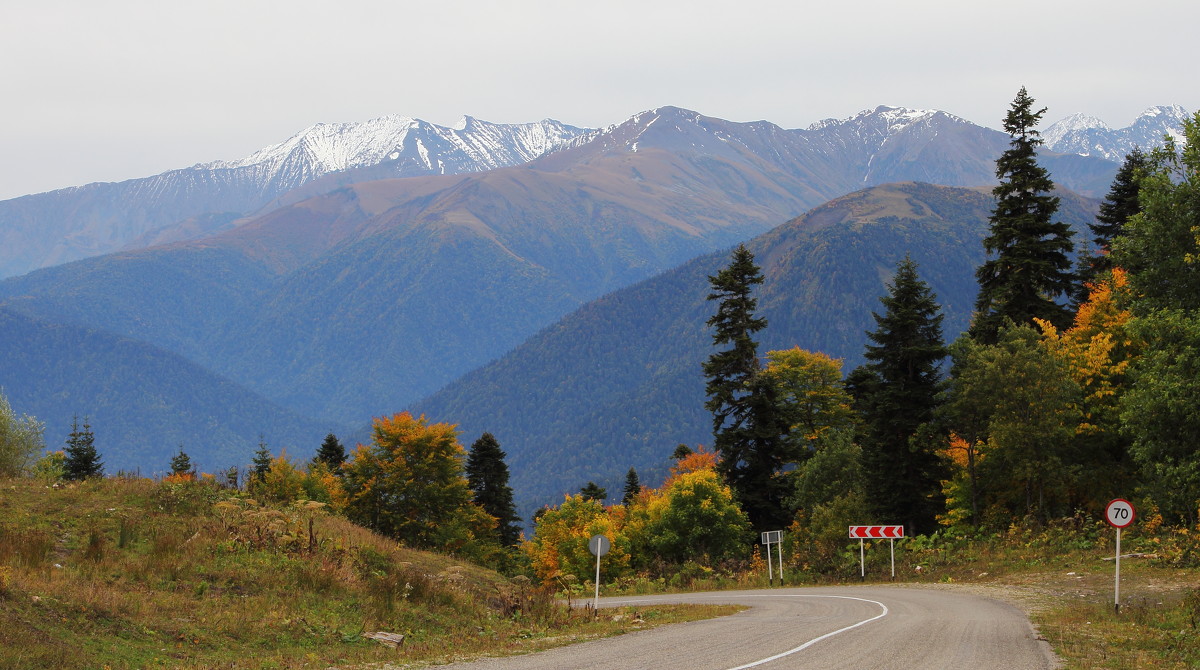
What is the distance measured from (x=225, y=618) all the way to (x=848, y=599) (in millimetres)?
18403

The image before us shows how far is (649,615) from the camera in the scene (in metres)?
24.8

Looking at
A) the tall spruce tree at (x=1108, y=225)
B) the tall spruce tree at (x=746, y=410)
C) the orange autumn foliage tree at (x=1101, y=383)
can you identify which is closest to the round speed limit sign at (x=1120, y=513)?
the orange autumn foliage tree at (x=1101, y=383)

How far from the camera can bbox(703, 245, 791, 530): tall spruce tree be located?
54.5 metres

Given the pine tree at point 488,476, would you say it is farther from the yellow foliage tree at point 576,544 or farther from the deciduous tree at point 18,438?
the deciduous tree at point 18,438

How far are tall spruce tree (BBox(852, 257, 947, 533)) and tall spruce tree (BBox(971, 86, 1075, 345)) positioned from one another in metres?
3.99

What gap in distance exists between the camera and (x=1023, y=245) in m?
48.7

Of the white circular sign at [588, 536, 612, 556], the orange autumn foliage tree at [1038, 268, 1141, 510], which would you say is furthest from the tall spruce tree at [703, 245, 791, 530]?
the white circular sign at [588, 536, 612, 556]

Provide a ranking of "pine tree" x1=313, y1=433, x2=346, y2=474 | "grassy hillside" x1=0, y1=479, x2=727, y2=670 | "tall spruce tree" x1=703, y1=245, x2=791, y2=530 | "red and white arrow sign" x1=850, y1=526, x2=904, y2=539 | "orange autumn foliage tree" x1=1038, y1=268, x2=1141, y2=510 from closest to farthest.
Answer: "grassy hillside" x1=0, y1=479, x2=727, y2=670 → "red and white arrow sign" x1=850, y1=526, x2=904, y2=539 → "orange autumn foliage tree" x1=1038, y1=268, x2=1141, y2=510 → "tall spruce tree" x1=703, y1=245, x2=791, y2=530 → "pine tree" x1=313, y1=433, x2=346, y2=474

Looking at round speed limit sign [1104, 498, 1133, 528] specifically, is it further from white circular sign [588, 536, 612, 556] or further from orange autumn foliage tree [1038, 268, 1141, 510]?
orange autumn foliage tree [1038, 268, 1141, 510]

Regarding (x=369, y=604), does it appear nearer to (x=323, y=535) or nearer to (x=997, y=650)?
(x=323, y=535)

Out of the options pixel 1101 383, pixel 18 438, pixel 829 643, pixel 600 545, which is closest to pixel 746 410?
pixel 1101 383

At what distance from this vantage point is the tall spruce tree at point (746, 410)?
2147 inches

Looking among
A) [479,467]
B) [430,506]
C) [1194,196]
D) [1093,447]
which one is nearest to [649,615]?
[1194,196]

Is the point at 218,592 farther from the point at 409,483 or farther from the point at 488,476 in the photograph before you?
the point at 488,476
